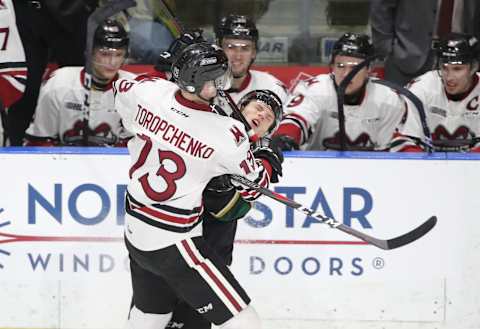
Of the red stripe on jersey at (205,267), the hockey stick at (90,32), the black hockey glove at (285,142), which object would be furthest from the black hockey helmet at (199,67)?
the hockey stick at (90,32)

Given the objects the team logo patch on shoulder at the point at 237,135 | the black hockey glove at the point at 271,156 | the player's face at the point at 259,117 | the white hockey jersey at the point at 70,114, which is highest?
the team logo patch on shoulder at the point at 237,135

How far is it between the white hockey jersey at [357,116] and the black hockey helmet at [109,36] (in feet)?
2.24

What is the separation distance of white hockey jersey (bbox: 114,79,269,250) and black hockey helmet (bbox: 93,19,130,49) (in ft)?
4.07

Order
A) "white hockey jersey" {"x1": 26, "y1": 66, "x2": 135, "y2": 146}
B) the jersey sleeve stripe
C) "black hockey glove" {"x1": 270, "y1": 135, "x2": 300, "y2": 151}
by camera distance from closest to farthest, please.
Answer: the jersey sleeve stripe, "black hockey glove" {"x1": 270, "y1": 135, "x2": 300, "y2": 151}, "white hockey jersey" {"x1": 26, "y1": 66, "x2": 135, "y2": 146}

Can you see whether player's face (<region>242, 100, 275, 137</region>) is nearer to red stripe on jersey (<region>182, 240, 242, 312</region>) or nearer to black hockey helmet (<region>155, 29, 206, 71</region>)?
black hockey helmet (<region>155, 29, 206, 71</region>)

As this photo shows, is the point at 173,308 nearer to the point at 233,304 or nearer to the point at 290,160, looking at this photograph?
the point at 233,304

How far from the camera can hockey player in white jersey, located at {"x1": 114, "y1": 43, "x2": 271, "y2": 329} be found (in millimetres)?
2781

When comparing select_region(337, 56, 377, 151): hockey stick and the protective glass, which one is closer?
select_region(337, 56, 377, 151): hockey stick

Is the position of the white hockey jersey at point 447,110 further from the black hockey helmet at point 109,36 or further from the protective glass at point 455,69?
the black hockey helmet at point 109,36

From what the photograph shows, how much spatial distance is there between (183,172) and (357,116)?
5.07ft

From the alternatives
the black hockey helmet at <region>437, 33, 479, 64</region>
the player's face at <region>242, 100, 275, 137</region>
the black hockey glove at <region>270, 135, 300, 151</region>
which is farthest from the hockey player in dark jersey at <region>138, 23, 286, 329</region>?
the black hockey helmet at <region>437, 33, 479, 64</region>

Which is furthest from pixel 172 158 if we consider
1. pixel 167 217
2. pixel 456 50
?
pixel 456 50

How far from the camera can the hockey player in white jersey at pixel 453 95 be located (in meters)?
4.18

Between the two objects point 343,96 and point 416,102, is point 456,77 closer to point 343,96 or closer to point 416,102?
point 416,102
